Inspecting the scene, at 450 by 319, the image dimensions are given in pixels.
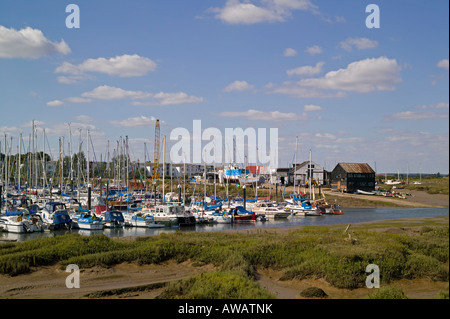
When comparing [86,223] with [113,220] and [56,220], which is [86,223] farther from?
[113,220]

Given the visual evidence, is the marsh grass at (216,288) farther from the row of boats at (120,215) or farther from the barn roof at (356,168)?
the barn roof at (356,168)

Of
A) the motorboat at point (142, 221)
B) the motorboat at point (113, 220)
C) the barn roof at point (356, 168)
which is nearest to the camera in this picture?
the motorboat at point (113, 220)

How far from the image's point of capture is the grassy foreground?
69.5 feet

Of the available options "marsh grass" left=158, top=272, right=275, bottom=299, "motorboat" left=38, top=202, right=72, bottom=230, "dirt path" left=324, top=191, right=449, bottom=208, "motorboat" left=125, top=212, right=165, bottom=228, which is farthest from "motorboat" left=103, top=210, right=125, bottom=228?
"dirt path" left=324, top=191, right=449, bottom=208

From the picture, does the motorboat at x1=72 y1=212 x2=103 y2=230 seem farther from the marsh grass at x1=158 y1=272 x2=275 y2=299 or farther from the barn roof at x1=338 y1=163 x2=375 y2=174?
the barn roof at x1=338 y1=163 x2=375 y2=174

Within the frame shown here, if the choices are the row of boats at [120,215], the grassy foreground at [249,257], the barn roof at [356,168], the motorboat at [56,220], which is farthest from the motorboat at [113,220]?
the barn roof at [356,168]

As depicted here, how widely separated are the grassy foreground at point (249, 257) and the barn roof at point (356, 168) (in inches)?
3192

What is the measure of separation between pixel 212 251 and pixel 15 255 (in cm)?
1315

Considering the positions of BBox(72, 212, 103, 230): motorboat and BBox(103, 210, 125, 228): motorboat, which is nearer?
BBox(72, 212, 103, 230): motorboat

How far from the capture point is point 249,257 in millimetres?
28078

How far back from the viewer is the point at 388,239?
3269cm

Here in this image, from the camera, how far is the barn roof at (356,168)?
4500 inches

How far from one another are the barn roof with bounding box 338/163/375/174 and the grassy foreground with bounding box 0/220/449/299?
81084mm
